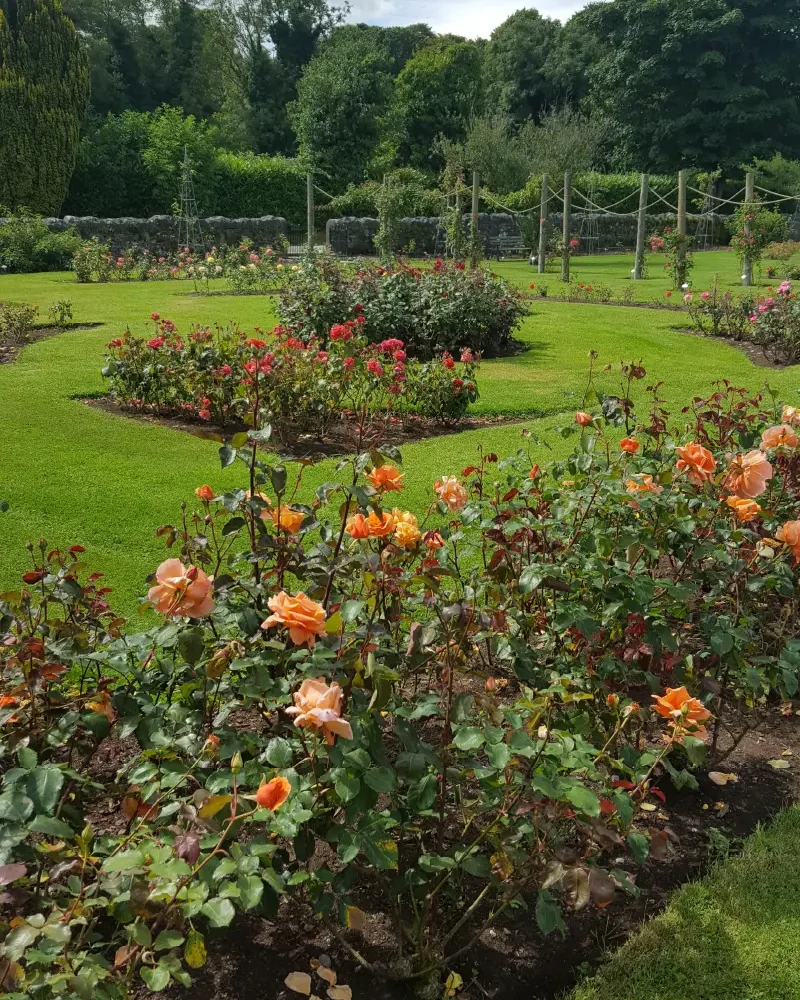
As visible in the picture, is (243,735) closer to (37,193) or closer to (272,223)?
(272,223)

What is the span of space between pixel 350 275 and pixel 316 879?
8.41 m

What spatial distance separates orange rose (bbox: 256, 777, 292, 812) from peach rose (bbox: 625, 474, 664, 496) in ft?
4.39

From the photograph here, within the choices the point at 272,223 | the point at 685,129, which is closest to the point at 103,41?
the point at 272,223

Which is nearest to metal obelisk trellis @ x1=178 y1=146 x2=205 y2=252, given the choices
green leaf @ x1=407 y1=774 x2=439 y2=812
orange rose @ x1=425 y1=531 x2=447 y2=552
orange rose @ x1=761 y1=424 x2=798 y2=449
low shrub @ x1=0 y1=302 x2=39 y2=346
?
low shrub @ x1=0 y1=302 x2=39 y2=346

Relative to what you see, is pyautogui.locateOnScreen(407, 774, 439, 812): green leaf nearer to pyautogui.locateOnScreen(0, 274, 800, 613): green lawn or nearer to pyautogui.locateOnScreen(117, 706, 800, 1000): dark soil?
pyautogui.locateOnScreen(117, 706, 800, 1000): dark soil

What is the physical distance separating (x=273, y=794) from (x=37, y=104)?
27365mm

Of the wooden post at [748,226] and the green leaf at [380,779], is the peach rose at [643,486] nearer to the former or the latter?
the green leaf at [380,779]

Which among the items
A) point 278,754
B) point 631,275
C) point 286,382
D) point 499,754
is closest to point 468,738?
point 499,754

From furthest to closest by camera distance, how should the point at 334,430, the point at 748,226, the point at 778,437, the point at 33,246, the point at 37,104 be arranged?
the point at 37,104 → the point at 33,246 → the point at 748,226 → the point at 334,430 → the point at 778,437

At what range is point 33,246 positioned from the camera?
1892 centimetres

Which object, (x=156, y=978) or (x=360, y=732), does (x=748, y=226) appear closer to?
(x=360, y=732)

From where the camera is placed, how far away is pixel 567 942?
72.7 inches

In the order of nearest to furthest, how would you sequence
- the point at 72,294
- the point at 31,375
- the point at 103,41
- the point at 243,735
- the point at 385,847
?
1. the point at 385,847
2. the point at 243,735
3. the point at 31,375
4. the point at 72,294
5. the point at 103,41

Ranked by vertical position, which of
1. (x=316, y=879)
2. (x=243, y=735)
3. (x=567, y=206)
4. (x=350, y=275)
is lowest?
(x=316, y=879)
